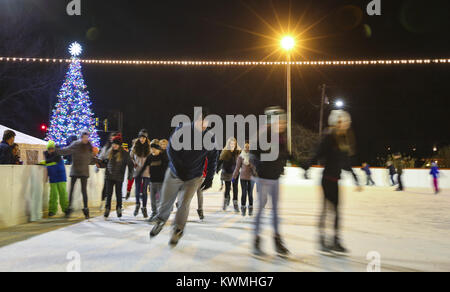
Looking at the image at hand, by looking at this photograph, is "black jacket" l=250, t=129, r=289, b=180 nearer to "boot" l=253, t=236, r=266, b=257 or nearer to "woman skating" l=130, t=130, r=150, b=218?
"boot" l=253, t=236, r=266, b=257

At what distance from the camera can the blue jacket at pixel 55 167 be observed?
818cm

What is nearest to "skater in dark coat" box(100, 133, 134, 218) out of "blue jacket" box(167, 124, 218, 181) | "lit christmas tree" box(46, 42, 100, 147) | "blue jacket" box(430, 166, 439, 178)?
"blue jacket" box(167, 124, 218, 181)

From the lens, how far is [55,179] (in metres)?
8.26

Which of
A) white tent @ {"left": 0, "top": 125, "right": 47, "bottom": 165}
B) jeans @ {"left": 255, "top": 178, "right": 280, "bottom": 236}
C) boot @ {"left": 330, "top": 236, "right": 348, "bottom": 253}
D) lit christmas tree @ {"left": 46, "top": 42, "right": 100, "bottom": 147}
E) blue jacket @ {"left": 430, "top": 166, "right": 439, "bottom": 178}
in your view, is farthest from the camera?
lit christmas tree @ {"left": 46, "top": 42, "right": 100, "bottom": 147}

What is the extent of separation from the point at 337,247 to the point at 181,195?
2014mm

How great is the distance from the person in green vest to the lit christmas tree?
15.0 meters

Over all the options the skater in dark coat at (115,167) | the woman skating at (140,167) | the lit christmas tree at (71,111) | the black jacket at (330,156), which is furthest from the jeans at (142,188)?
the lit christmas tree at (71,111)

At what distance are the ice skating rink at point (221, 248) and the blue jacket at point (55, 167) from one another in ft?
4.40

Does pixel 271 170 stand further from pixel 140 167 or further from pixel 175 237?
pixel 140 167

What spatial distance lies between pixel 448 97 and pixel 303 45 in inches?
959

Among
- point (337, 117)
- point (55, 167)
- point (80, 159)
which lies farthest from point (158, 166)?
point (337, 117)

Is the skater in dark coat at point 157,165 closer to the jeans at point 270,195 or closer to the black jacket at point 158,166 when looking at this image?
the black jacket at point 158,166

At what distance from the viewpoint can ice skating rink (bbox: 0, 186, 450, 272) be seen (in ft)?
12.9
